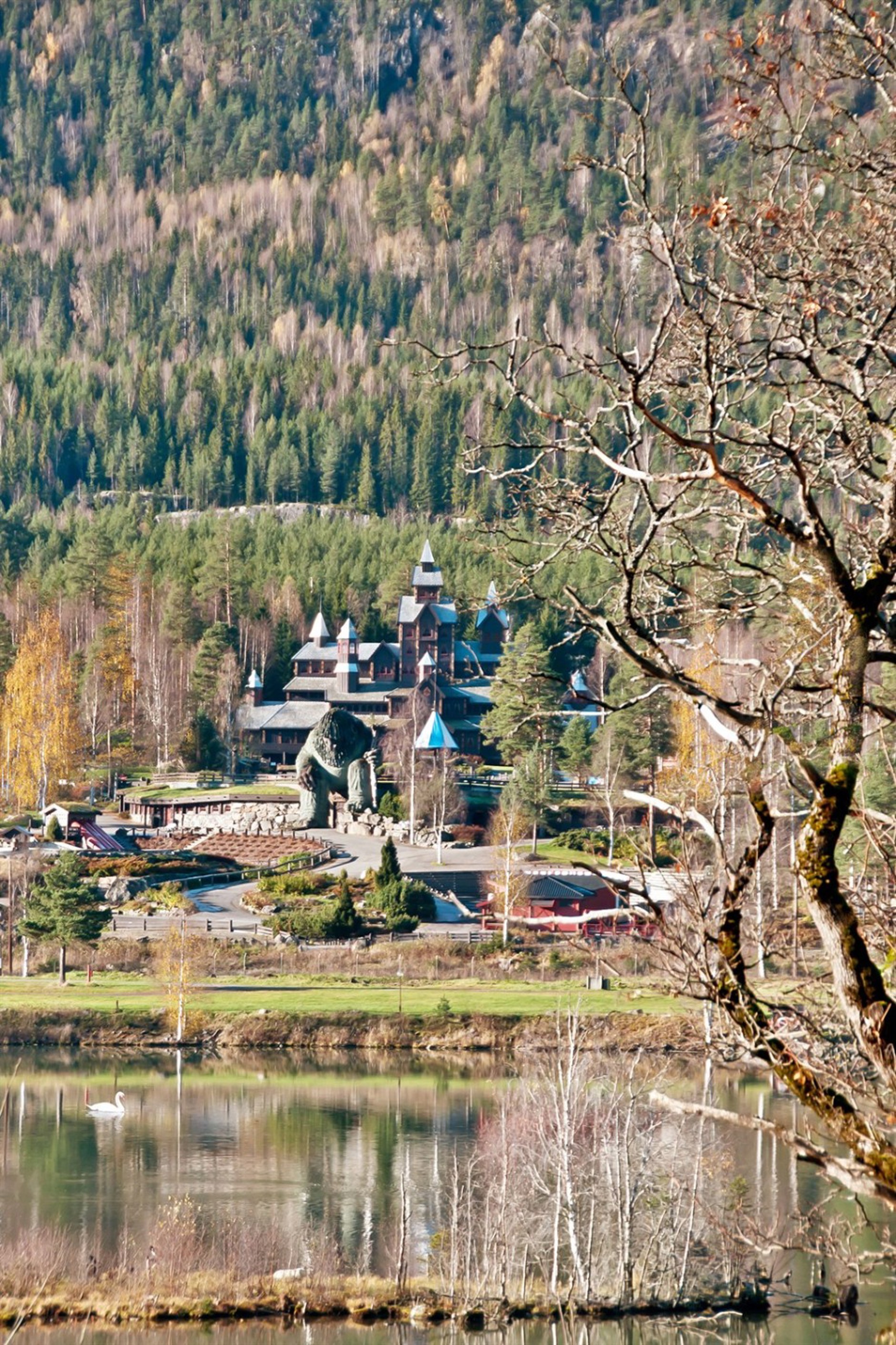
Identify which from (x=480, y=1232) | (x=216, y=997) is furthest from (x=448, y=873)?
(x=480, y=1232)

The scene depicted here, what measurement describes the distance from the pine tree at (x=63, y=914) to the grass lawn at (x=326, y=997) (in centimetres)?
117

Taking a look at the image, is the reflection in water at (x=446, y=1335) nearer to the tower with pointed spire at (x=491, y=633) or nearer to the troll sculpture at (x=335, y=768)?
the troll sculpture at (x=335, y=768)

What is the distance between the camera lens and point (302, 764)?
66312 mm

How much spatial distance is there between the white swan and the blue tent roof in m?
37.2

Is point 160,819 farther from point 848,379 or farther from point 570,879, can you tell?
point 848,379

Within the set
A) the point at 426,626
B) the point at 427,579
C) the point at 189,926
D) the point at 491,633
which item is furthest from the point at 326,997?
the point at 491,633

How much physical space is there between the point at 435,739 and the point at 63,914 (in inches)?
1128

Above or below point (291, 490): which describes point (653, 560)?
below

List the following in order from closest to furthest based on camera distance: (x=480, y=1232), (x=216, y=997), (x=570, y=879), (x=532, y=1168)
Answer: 1. (x=532, y=1168)
2. (x=480, y=1232)
3. (x=216, y=997)
4. (x=570, y=879)

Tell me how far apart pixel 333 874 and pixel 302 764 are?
25.5 feet

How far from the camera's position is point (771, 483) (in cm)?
1006

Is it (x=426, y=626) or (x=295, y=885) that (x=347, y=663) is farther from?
(x=295, y=885)

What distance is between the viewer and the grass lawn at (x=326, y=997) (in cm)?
4588

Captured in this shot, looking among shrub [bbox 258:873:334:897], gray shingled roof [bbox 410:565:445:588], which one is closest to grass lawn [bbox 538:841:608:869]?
shrub [bbox 258:873:334:897]
